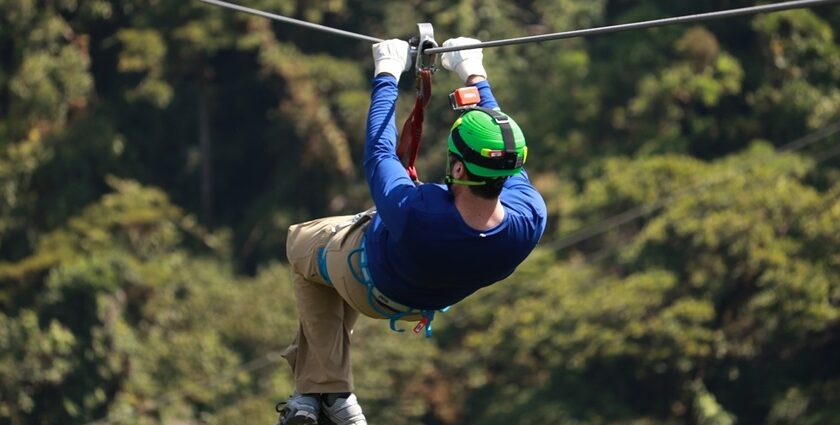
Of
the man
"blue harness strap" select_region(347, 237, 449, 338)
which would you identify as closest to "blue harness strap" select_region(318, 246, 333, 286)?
the man

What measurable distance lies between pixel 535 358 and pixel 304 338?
12247 mm

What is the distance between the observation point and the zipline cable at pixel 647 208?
17.0m

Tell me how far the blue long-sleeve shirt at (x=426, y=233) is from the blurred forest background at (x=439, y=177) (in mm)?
10742

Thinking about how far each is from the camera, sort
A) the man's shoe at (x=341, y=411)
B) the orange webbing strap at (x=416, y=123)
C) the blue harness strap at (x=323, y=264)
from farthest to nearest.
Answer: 1. the man's shoe at (x=341, y=411)
2. the blue harness strap at (x=323, y=264)
3. the orange webbing strap at (x=416, y=123)

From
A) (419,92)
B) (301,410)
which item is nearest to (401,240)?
(419,92)

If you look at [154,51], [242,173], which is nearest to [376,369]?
[154,51]

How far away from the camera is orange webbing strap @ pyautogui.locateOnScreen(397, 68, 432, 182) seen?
4934 mm

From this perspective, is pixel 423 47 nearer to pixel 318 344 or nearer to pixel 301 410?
pixel 318 344

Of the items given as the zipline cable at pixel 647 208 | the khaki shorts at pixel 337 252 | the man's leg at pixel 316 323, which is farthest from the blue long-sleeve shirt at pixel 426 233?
the zipline cable at pixel 647 208

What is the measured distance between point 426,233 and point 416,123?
1.64 feet

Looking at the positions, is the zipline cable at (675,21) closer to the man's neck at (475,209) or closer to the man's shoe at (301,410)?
the man's neck at (475,209)

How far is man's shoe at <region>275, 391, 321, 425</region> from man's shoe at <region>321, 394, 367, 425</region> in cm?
2

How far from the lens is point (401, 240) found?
460 centimetres

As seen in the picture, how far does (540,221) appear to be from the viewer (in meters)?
4.73
